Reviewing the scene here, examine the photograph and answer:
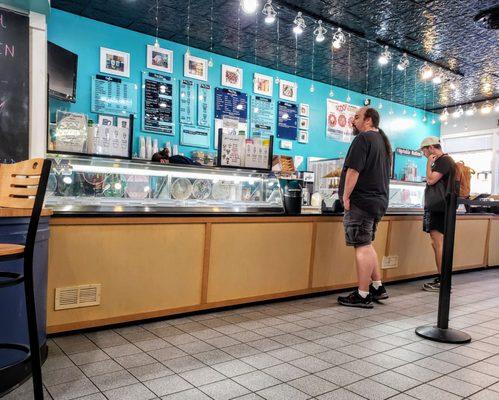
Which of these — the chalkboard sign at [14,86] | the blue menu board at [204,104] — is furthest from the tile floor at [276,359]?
the blue menu board at [204,104]

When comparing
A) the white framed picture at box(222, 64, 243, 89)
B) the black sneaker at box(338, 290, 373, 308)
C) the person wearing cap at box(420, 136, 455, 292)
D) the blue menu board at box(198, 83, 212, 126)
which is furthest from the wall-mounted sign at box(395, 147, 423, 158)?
the black sneaker at box(338, 290, 373, 308)

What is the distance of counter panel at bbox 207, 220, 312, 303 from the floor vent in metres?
0.92

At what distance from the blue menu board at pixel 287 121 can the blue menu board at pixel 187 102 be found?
174 cm

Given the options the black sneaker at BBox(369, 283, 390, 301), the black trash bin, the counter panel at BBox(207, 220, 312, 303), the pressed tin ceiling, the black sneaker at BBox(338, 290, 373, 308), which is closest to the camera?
the counter panel at BBox(207, 220, 312, 303)

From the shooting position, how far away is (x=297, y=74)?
25.3ft

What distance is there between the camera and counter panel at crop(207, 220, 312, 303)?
136 inches

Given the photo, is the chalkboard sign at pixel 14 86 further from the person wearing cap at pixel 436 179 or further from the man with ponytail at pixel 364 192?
the person wearing cap at pixel 436 179

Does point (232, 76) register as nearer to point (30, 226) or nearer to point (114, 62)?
point (114, 62)

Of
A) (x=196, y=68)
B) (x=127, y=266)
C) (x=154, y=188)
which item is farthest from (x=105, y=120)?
(x=127, y=266)

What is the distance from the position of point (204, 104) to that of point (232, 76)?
0.77 m

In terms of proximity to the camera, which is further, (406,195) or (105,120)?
(406,195)

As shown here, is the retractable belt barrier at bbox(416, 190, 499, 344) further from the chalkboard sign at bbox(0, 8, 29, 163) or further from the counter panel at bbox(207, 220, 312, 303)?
the chalkboard sign at bbox(0, 8, 29, 163)

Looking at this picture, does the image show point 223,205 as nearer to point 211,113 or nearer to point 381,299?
point 381,299

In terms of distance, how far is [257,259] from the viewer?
369 cm
